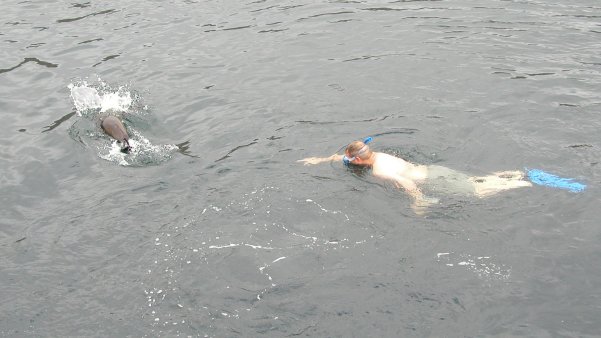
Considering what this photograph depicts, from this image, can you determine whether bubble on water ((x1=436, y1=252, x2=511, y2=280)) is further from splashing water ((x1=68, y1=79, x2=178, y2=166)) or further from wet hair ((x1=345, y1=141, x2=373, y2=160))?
splashing water ((x1=68, y1=79, x2=178, y2=166))

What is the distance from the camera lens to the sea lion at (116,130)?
37.8 feet

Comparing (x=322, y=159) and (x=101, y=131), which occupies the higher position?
(x=101, y=131)

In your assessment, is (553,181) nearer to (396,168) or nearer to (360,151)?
(396,168)

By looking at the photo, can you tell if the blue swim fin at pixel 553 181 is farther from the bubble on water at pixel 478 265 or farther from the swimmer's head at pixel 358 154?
the swimmer's head at pixel 358 154

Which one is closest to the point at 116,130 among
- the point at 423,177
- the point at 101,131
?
the point at 101,131

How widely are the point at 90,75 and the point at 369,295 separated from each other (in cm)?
1057

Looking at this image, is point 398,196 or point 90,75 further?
point 90,75

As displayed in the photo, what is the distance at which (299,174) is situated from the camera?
10219 mm

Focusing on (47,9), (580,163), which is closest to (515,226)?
(580,163)

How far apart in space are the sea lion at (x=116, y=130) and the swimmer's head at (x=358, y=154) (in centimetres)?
459

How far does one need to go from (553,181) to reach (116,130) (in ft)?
27.3

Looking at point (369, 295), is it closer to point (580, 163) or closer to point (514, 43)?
point (580, 163)

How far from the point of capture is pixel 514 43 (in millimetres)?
14719

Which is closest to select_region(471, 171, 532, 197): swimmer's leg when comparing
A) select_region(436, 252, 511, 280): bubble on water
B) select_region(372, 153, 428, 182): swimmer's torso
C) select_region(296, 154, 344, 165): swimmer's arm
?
select_region(372, 153, 428, 182): swimmer's torso
